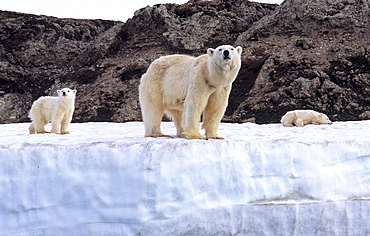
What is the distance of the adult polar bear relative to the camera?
20.1ft

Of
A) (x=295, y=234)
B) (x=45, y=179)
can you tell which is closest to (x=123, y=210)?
(x=45, y=179)

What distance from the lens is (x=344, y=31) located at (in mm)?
23094

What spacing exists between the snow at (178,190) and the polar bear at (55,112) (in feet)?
12.6

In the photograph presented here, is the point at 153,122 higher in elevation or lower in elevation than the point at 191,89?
lower

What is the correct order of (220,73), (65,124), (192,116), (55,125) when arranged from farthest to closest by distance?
(65,124) → (55,125) → (192,116) → (220,73)

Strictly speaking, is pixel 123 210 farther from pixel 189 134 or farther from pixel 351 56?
pixel 351 56

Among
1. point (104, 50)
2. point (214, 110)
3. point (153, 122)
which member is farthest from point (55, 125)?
point (104, 50)

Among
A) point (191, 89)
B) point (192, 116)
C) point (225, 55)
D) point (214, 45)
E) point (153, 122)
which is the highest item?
point (214, 45)

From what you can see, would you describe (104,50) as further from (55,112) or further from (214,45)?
(55,112)

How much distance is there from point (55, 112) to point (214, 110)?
4.44 meters

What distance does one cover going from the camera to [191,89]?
6.29 metres

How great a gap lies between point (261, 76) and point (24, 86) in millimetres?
17561

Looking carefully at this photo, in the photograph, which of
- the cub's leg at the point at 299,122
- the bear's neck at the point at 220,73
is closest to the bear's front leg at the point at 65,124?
the bear's neck at the point at 220,73

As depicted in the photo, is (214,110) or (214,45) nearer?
(214,110)
